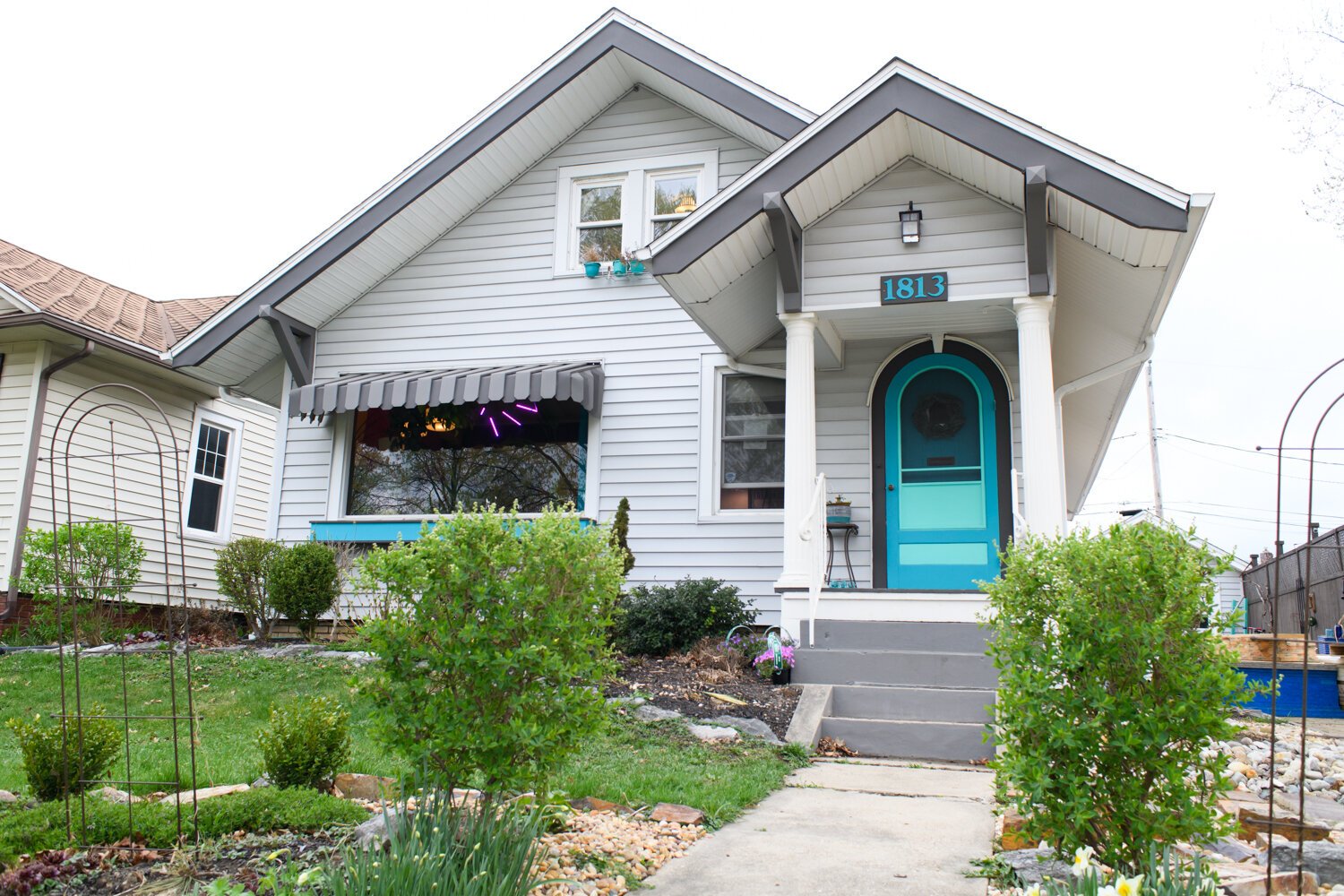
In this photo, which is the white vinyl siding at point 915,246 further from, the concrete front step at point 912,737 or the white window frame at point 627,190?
the concrete front step at point 912,737

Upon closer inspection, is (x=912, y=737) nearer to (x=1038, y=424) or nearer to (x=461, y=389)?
(x=1038, y=424)

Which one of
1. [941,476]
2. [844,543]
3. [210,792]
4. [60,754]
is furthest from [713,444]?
[60,754]

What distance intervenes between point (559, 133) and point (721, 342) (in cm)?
358

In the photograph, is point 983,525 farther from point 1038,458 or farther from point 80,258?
point 80,258

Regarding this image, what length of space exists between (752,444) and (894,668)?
3.37m

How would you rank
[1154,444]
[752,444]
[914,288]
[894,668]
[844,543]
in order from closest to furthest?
[894,668] → [914,288] → [844,543] → [752,444] → [1154,444]

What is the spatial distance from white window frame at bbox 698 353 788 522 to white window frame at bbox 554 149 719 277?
1625mm

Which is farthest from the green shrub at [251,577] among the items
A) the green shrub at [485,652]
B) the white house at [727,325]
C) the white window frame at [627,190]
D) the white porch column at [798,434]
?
the green shrub at [485,652]

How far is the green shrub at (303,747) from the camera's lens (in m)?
4.33

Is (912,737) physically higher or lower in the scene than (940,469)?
lower

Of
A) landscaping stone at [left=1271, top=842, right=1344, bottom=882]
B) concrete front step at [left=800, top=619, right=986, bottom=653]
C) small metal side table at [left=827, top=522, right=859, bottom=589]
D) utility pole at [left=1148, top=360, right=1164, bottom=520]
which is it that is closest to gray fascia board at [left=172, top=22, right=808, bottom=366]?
small metal side table at [left=827, top=522, right=859, bottom=589]

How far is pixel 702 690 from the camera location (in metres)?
6.76

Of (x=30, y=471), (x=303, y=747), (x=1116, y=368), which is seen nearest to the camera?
(x=303, y=747)

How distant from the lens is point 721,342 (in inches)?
348
